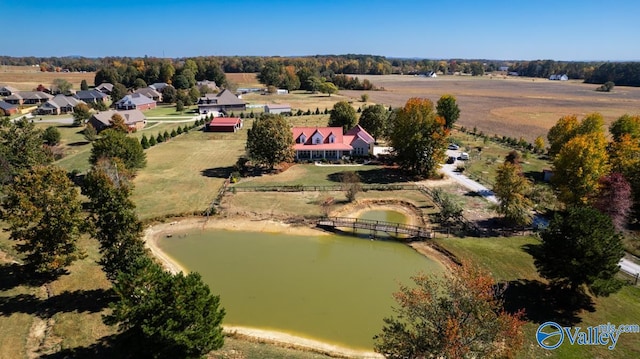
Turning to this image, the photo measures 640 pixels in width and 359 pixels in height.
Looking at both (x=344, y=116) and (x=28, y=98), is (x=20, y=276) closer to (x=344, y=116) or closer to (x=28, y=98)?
(x=344, y=116)

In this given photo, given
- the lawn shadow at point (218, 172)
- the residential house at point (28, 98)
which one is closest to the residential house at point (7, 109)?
the residential house at point (28, 98)

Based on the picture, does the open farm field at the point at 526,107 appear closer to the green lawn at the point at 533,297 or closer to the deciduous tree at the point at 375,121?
the deciduous tree at the point at 375,121

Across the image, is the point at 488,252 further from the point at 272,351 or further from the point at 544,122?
the point at 544,122

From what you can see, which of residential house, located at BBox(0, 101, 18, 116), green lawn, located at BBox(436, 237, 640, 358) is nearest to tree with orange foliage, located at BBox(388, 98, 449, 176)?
green lawn, located at BBox(436, 237, 640, 358)

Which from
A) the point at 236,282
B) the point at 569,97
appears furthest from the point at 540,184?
the point at 569,97

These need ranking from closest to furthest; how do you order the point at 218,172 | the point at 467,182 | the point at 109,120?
the point at 467,182
the point at 218,172
the point at 109,120

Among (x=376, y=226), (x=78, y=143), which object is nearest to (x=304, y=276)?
(x=376, y=226)

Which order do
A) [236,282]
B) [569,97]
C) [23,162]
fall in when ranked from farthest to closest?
[569,97], [23,162], [236,282]
